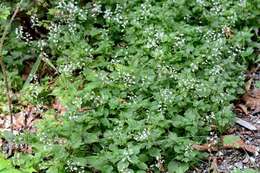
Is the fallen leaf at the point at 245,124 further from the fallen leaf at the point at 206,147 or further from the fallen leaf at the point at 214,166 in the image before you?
the fallen leaf at the point at 214,166

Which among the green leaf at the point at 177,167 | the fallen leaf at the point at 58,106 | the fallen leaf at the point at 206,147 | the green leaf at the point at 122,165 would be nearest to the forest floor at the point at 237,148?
the fallen leaf at the point at 206,147

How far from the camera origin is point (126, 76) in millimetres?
4855

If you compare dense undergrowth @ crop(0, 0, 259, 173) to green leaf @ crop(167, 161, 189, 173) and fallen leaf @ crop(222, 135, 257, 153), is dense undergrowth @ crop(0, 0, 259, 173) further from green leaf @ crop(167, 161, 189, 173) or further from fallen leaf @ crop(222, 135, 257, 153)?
fallen leaf @ crop(222, 135, 257, 153)

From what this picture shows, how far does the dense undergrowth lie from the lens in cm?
432

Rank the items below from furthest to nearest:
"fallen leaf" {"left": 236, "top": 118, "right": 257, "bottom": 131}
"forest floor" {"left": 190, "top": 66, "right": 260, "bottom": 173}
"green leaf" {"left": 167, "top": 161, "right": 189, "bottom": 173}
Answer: "fallen leaf" {"left": 236, "top": 118, "right": 257, "bottom": 131}, "forest floor" {"left": 190, "top": 66, "right": 260, "bottom": 173}, "green leaf" {"left": 167, "top": 161, "right": 189, "bottom": 173}

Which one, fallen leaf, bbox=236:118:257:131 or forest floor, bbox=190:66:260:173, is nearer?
forest floor, bbox=190:66:260:173

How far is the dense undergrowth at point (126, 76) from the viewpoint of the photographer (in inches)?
170

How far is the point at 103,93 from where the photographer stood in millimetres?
4684

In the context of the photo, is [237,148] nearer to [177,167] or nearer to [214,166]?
[214,166]

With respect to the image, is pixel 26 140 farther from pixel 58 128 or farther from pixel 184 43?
pixel 184 43

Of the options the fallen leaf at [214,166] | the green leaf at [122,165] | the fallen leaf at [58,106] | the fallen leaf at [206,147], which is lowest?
the fallen leaf at [214,166]

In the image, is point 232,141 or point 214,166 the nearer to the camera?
point 214,166

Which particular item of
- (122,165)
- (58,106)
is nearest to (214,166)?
(122,165)

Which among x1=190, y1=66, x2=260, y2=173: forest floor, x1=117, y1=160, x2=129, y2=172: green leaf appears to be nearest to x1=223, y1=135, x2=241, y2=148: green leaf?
x1=190, y1=66, x2=260, y2=173: forest floor
